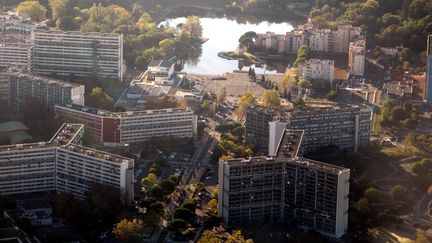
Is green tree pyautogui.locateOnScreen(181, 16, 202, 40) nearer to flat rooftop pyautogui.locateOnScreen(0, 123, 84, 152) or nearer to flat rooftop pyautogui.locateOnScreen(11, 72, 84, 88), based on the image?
flat rooftop pyautogui.locateOnScreen(11, 72, 84, 88)

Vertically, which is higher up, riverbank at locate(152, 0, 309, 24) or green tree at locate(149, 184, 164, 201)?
riverbank at locate(152, 0, 309, 24)

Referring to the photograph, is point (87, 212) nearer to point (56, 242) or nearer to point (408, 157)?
point (56, 242)

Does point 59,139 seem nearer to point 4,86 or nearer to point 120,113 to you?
point 120,113

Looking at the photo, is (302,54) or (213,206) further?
(302,54)

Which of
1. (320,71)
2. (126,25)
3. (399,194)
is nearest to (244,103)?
(320,71)

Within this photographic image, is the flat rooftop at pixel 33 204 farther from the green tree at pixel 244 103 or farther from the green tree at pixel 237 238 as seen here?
the green tree at pixel 244 103

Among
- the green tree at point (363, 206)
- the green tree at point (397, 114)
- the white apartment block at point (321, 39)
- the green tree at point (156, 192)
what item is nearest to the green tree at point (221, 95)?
the green tree at point (397, 114)

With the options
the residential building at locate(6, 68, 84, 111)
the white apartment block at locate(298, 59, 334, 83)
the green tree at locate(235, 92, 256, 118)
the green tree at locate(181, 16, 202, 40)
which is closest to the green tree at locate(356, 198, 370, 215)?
the green tree at locate(235, 92, 256, 118)
